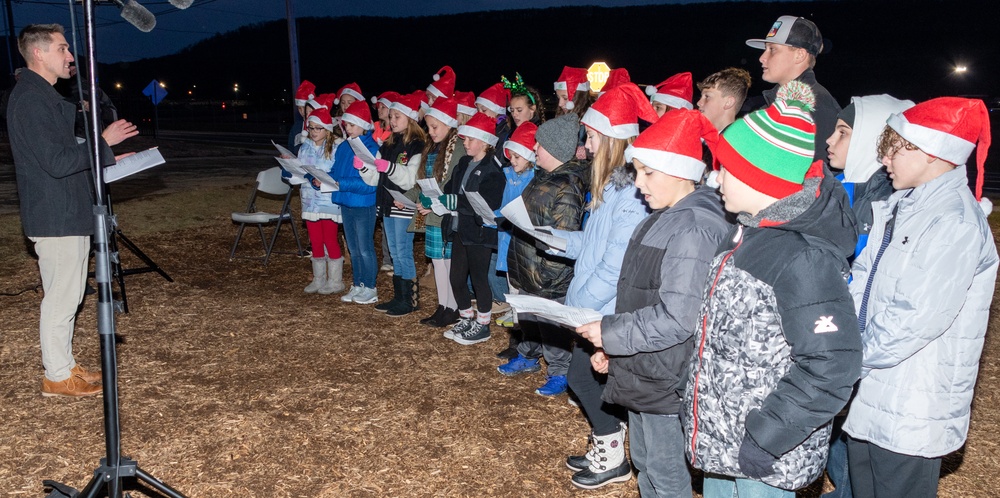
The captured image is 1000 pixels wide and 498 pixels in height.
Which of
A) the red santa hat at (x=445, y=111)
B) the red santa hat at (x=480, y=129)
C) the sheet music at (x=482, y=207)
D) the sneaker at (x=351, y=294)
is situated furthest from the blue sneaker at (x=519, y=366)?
the sneaker at (x=351, y=294)

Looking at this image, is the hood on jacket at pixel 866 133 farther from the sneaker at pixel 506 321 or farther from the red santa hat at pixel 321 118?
the red santa hat at pixel 321 118

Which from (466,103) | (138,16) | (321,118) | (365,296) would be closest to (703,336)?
(138,16)

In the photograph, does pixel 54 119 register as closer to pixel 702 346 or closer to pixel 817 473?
pixel 702 346

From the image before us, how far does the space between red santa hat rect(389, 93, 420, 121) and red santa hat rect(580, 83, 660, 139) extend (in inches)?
118

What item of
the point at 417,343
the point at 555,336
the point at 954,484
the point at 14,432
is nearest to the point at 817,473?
the point at 954,484

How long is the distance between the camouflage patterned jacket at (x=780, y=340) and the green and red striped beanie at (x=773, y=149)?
2.6 inches

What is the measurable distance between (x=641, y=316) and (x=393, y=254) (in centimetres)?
421

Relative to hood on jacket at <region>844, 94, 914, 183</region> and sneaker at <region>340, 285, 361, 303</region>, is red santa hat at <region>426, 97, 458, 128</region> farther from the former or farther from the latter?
hood on jacket at <region>844, 94, 914, 183</region>

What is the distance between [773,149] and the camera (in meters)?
2.27

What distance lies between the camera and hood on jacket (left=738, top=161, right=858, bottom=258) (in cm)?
222

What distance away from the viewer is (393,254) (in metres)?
6.67

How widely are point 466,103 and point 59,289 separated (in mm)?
3485

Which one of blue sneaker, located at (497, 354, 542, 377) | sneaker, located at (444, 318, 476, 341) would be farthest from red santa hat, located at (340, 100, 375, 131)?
blue sneaker, located at (497, 354, 542, 377)

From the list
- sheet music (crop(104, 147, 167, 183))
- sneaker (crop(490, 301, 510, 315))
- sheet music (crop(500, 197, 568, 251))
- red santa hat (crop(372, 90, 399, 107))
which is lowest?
sneaker (crop(490, 301, 510, 315))
